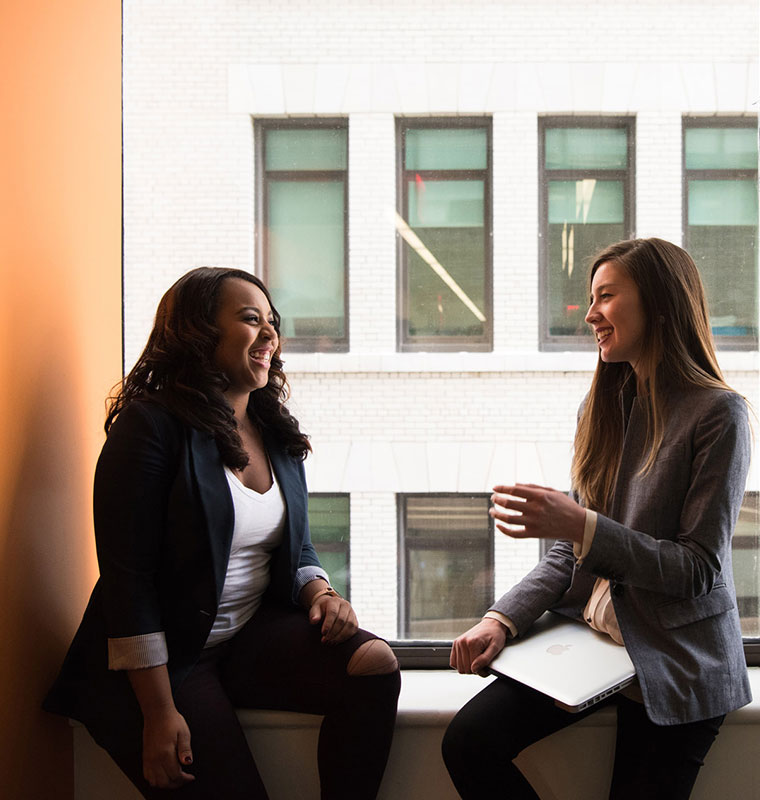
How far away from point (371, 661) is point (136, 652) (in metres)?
0.50

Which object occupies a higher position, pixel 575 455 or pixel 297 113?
pixel 297 113

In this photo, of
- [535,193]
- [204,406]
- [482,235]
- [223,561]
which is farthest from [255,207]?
[223,561]

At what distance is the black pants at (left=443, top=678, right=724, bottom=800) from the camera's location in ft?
4.96

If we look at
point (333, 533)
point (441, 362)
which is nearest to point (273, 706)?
point (333, 533)

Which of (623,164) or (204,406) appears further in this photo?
(623,164)

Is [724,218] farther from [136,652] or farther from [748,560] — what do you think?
[136,652]

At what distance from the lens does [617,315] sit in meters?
1.71

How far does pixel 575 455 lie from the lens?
185 cm

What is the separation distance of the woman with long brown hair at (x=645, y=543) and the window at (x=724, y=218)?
30.7 inches

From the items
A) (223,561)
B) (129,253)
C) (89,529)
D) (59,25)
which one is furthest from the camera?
(129,253)

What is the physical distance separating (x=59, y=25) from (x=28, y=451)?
3.32ft

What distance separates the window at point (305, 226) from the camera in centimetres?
245

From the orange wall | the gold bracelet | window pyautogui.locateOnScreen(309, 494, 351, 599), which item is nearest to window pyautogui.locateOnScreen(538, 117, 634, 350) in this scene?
window pyautogui.locateOnScreen(309, 494, 351, 599)

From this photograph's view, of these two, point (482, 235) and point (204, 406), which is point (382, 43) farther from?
point (204, 406)
